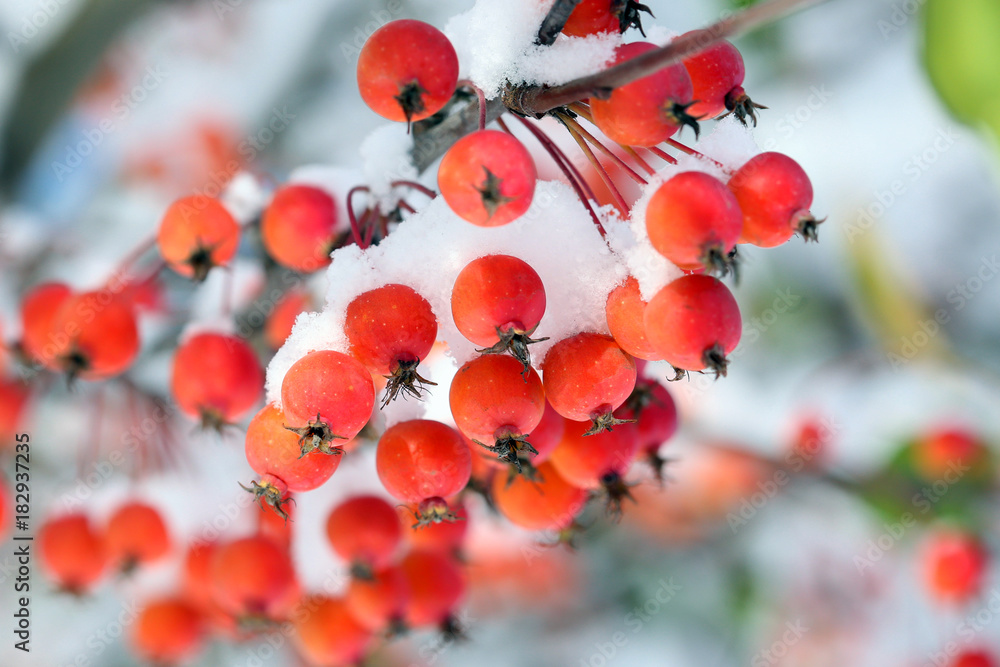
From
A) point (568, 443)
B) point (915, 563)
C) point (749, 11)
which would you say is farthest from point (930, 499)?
point (749, 11)

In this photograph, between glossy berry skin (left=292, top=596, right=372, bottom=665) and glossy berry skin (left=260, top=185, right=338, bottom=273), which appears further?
glossy berry skin (left=292, top=596, right=372, bottom=665)

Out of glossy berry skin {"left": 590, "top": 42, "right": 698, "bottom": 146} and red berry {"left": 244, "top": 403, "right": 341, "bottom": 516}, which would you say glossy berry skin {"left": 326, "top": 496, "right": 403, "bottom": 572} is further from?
glossy berry skin {"left": 590, "top": 42, "right": 698, "bottom": 146}

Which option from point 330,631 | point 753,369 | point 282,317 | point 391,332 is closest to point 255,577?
point 330,631

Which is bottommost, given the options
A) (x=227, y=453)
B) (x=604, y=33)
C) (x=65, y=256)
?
(x=227, y=453)

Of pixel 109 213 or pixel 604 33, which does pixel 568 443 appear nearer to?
pixel 604 33

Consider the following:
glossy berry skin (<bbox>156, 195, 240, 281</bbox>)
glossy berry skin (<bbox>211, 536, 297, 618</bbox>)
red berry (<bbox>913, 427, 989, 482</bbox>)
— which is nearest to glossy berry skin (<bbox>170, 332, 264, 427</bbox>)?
glossy berry skin (<bbox>156, 195, 240, 281</bbox>)

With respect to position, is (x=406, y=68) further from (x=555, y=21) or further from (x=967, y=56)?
(x=967, y=56)
